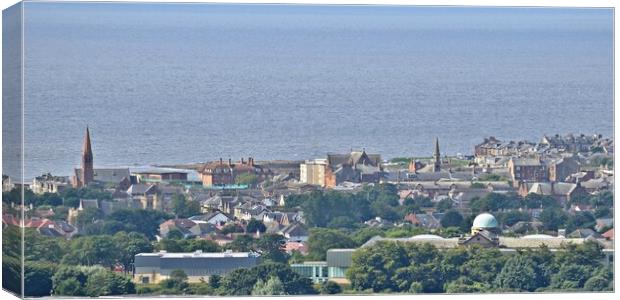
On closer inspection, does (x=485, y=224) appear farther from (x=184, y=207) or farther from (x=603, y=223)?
(x=184, y=207)

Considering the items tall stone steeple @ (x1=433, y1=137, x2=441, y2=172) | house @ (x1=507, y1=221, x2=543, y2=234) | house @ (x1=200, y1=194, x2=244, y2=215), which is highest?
tall stone steeple @ (x1=433, y1=137, x2=441, y2=172)

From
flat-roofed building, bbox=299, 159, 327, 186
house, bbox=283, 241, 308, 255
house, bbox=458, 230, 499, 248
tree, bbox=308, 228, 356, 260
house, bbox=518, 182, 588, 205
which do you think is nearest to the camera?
tree, bbox=308, 228, 356, 260

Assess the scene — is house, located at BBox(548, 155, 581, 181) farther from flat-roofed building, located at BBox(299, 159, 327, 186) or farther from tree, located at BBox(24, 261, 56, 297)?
tree, located at BBox(24, 261, 56, 297)

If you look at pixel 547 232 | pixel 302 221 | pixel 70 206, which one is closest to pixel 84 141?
pixel 70 206

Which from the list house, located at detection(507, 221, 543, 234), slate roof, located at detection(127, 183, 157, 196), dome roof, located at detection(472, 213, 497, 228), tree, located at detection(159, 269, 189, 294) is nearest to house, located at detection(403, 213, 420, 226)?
dome roof, located at detection(472, 213, 497, 228)

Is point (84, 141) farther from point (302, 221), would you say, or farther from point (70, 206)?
point (302, 221)
